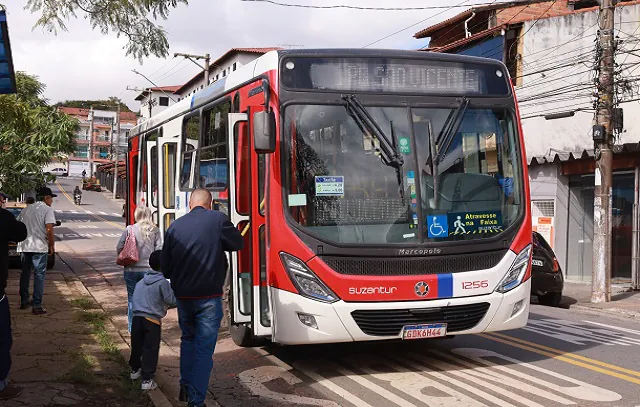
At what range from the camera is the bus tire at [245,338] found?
7.89 meters

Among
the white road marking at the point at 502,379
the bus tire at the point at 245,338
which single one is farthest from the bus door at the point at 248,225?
the white road marking at the point at 502,379

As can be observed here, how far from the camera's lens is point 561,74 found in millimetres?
21984

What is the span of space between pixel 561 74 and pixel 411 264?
17.1m

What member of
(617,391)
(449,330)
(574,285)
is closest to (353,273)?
(449,330)

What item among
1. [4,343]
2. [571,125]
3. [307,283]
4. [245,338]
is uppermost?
[571,125]

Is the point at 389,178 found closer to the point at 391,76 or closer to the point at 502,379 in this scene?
the point at 391,76

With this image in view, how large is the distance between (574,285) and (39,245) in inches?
566

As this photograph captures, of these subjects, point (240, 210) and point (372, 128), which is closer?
point (372, 128)

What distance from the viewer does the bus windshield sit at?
22.2ft

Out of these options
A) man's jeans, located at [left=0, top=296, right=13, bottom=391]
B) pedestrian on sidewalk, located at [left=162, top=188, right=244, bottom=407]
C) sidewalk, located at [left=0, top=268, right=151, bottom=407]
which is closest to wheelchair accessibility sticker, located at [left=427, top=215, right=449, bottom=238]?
pedestrian on sidewalk, located at [left=162, top=188, right=244, bottom=407]

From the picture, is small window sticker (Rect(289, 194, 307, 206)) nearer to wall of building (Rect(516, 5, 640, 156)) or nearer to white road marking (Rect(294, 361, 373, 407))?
white road marking (Rect(294, 361, 373, 407))

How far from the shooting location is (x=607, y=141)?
50.6ft

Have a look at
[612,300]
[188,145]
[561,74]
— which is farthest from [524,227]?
[561,74]

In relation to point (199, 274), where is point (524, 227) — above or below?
above
